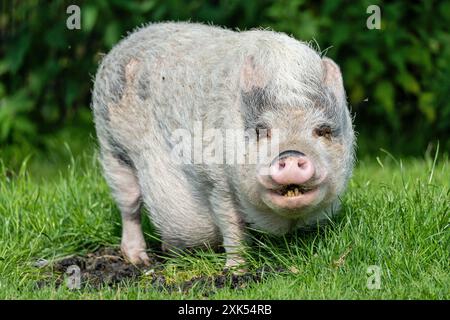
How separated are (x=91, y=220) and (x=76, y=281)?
939mm

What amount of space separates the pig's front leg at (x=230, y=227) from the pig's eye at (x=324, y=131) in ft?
2.05

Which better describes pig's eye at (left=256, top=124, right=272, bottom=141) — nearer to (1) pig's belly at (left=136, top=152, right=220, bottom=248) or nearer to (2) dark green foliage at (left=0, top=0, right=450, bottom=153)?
(1) pig's belly at (left=136, top=152, right=220, bottom=248)

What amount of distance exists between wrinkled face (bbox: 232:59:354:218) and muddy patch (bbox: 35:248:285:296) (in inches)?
16.4

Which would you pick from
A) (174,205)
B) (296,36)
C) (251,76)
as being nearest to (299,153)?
(251,76)

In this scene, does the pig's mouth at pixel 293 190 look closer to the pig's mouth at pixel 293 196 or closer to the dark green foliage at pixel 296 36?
the pig's mouth at pixel 293 196

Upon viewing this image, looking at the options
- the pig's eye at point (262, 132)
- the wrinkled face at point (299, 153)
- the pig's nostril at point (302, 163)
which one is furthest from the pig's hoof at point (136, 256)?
the pig's nostril at point (302, 163)

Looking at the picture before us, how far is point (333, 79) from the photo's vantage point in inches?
212

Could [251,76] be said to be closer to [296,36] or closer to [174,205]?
[174,205]

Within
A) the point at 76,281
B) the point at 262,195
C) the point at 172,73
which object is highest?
the point at 172,73

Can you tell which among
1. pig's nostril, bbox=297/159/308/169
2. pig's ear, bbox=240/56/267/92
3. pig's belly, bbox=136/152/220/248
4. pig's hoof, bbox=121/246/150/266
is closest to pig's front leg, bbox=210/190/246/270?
pig's belly, bbox=136/152/220/248

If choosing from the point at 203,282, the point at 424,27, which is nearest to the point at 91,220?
the point at 203,282
